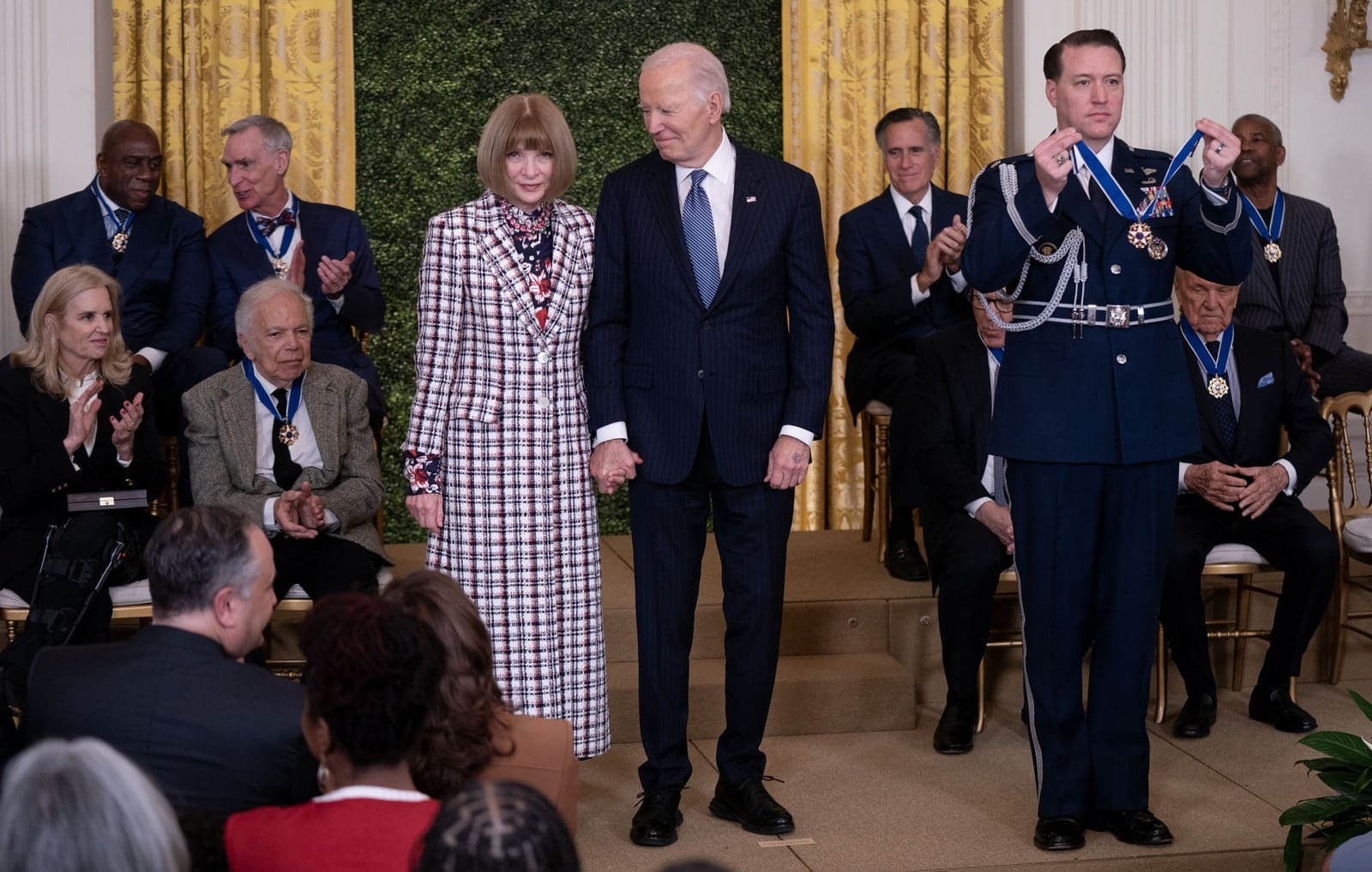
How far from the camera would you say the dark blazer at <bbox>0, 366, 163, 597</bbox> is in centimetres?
430

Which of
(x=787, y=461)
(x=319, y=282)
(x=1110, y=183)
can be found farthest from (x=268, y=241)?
(x=1110, y=183)

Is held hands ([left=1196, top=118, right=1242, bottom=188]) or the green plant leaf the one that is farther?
the green plant leaf

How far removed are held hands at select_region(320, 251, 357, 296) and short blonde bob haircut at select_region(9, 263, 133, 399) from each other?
2.36 feet

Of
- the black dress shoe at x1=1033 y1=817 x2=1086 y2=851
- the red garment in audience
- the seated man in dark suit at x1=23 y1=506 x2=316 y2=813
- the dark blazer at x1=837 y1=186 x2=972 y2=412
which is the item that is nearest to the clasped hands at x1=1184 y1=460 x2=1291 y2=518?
the dark blazer at x1=837 y1=186 x2=972 y2=412

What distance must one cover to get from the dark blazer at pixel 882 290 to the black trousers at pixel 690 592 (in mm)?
1969

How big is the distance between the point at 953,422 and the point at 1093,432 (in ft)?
4.34

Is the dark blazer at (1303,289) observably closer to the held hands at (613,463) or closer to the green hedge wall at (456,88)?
the green hedge wall at (456,88)

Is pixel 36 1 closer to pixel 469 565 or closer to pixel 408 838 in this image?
pixel 469 565

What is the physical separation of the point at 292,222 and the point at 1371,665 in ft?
12.8

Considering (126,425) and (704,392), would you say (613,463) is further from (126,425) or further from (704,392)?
(126,425)

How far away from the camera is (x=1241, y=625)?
16.7 feet

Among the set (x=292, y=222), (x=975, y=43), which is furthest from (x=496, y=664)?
(x=975, y=43)

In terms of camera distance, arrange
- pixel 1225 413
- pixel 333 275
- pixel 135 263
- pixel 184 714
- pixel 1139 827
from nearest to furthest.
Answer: pixel 184 714, pixel 1139 827, pixel 1225 413, pixel 333 275, pixel 135 263

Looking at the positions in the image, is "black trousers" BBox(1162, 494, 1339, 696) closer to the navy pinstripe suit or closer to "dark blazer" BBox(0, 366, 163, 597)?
the navy pinstripe suit
